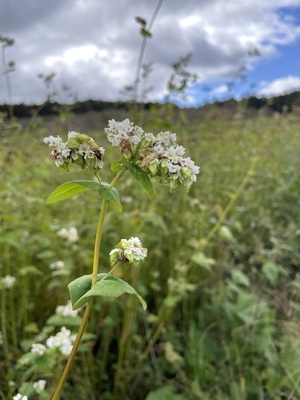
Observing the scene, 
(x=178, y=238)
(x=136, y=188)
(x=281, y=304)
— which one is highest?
(x=136, y=188)

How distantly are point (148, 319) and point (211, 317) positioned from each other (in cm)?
41

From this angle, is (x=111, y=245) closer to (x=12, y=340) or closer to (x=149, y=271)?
(x=149, y=271)

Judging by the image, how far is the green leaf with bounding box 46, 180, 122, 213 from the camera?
28.1 inches

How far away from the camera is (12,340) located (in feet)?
6.25

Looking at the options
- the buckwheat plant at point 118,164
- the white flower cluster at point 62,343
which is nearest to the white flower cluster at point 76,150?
the buckwheat plant at point 118,164

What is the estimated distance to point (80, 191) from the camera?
748 millimetres

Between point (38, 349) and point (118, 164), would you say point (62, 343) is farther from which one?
point (118, 164)

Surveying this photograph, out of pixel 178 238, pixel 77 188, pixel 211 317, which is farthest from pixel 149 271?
pixel 77 188

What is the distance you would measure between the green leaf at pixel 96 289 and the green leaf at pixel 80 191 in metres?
0.12

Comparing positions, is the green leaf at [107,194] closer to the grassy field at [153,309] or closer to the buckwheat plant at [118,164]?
the buckwheat plant at [118,164]

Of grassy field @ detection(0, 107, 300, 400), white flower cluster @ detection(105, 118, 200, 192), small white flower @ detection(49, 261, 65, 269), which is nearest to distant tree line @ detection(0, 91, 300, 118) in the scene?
grassy field @ detection(0, 107, 300, 400)

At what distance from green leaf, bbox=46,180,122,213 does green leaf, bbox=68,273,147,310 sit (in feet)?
0.40

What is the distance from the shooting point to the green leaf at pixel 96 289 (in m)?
0.67

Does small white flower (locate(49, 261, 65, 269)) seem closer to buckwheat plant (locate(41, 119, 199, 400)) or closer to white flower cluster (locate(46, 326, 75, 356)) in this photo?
white flower cluster (locate(46, 326, 75, 356))
